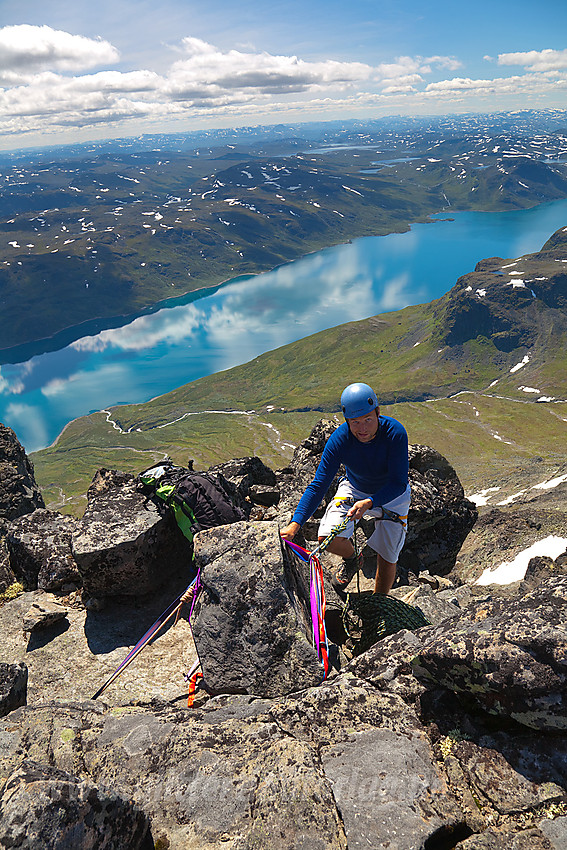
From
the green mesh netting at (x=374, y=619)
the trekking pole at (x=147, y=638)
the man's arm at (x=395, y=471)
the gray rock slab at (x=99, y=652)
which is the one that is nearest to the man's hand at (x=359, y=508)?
the man's arm at (x=395, y=471)

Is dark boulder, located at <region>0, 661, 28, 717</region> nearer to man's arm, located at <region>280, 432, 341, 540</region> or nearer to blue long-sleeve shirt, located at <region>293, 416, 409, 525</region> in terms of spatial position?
man's arm, located at <region>280, 432, 341, 540</region>

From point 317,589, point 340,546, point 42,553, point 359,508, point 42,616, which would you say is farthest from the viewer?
point 42,553

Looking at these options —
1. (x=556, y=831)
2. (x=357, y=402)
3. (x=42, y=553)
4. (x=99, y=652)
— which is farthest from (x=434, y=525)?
(x=556, y=831)

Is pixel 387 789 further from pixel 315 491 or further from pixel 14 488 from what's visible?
pixel 14 488

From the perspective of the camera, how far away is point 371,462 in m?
10.2

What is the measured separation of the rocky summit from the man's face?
103 inches

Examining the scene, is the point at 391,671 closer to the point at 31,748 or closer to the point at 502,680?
the point at 502,680

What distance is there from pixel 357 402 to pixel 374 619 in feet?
15.2

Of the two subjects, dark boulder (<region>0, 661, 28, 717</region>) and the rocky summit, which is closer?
the rocky summit

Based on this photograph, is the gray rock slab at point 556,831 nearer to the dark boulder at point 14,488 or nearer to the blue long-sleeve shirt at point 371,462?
the blue long-sleeve shirt at point 371,462

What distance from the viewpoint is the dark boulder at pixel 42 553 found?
1348 cm

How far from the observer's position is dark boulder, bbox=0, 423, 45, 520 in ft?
70.8

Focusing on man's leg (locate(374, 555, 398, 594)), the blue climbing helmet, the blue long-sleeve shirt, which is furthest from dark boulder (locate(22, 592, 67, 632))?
the blue climbing helmet

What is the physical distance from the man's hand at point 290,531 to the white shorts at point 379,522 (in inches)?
41.8
